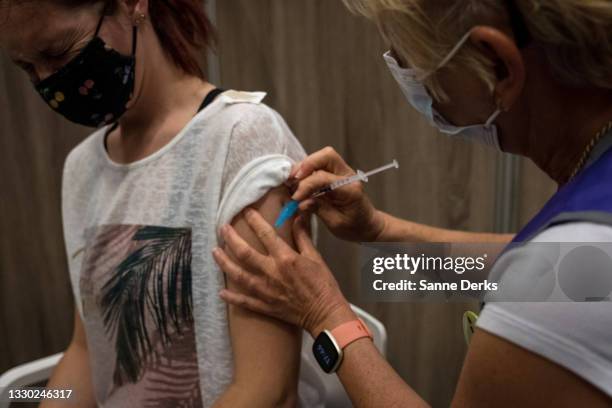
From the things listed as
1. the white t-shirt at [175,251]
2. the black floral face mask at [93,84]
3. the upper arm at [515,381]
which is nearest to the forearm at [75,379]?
the white t-shirt at [175,251]

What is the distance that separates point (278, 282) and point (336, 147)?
110 centimetres

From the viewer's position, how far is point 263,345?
93cm

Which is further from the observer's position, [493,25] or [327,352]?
[327,352]

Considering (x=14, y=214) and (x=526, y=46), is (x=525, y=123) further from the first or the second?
(x=14, y=214)

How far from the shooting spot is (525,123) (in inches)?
29.0

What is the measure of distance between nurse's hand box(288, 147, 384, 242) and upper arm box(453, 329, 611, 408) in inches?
17.2

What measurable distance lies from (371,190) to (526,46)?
4.33ft

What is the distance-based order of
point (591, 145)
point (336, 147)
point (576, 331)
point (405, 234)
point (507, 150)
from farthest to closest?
point (336, 147), point (405, 234), point (507, 150), point (591, 145), point (576, 331)

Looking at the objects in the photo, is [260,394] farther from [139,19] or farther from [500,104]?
[139,19]

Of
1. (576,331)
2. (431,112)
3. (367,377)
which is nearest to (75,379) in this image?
(367,377)

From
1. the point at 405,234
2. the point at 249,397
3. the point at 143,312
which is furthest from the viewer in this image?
the point at 405,234

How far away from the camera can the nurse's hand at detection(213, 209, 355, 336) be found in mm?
912

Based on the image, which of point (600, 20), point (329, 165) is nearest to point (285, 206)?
point (329, 165)

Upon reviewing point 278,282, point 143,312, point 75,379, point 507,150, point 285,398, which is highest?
point 507,150
